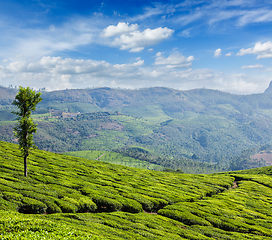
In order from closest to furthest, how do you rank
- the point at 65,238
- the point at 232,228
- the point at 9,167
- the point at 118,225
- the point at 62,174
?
the point at 65,238 → the point at 118,225 → the point at 232,228 → the point at 9,167 → the point at 62,174

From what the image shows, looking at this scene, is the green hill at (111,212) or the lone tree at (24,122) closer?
the green hill at (111,212)

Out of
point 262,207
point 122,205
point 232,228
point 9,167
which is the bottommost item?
point 262,207

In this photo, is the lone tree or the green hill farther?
the lone tree

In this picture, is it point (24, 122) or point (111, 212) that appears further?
point (24, 122)

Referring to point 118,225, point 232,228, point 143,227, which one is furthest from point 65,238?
point 232,228

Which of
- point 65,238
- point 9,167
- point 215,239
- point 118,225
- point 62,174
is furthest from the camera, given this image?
point 62,174

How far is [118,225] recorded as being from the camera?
35406 millimetres

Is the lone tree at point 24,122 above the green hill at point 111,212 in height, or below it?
above

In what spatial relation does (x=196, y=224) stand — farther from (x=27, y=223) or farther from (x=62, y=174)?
(x=62, y=174)

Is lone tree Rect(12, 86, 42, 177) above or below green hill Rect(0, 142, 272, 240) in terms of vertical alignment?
above

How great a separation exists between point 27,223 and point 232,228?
156ft

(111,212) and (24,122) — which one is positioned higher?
(24,122)

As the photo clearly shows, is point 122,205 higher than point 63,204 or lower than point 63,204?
lower

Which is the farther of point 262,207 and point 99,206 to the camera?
point 262,207
